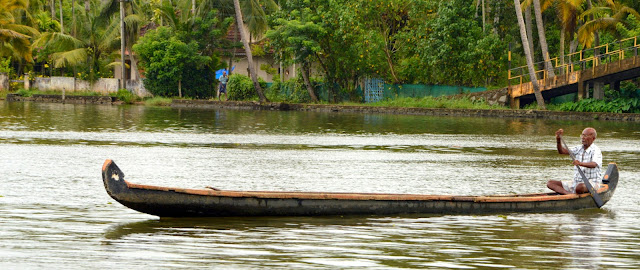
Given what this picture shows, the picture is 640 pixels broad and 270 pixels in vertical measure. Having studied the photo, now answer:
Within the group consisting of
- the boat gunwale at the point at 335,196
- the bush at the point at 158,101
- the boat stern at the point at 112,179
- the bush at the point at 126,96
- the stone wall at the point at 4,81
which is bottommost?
the boat gunwale at the point at 335,196

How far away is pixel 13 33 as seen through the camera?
51719mm

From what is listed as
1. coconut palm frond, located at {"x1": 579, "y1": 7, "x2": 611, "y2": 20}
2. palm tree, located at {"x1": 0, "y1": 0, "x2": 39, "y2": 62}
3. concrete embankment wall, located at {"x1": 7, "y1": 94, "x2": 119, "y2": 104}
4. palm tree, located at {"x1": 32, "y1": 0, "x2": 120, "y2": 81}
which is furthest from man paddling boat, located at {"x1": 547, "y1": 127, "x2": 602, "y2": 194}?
palm tree, located at {"x1": 32, "y1": 0, "x2": 120, "y2": 81}

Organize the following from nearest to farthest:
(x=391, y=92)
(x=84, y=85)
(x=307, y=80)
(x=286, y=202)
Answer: (x=286, y=202) < (x=391, y=92) < (x=307, y=80) < (x=84, y=85)

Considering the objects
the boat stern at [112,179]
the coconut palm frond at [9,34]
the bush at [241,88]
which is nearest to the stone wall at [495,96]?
the bush at [241,88]

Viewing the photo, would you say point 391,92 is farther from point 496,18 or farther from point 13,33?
point 13,33

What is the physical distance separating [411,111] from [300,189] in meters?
32.3

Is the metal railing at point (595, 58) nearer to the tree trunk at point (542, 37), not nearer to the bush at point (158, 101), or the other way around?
the tree trunk at point (542, 37)

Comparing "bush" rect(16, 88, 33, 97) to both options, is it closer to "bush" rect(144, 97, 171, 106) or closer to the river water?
"bush" rect(144, 97, 171, 106)

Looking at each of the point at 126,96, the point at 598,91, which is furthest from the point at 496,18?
the point at 126,96

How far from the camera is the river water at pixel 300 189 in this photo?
33.3 ft

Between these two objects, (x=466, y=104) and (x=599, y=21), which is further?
(x=466, y=104)

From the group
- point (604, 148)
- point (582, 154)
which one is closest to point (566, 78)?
point (604, 148)

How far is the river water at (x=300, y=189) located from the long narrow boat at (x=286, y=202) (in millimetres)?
145

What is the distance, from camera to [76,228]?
11.7 meters
